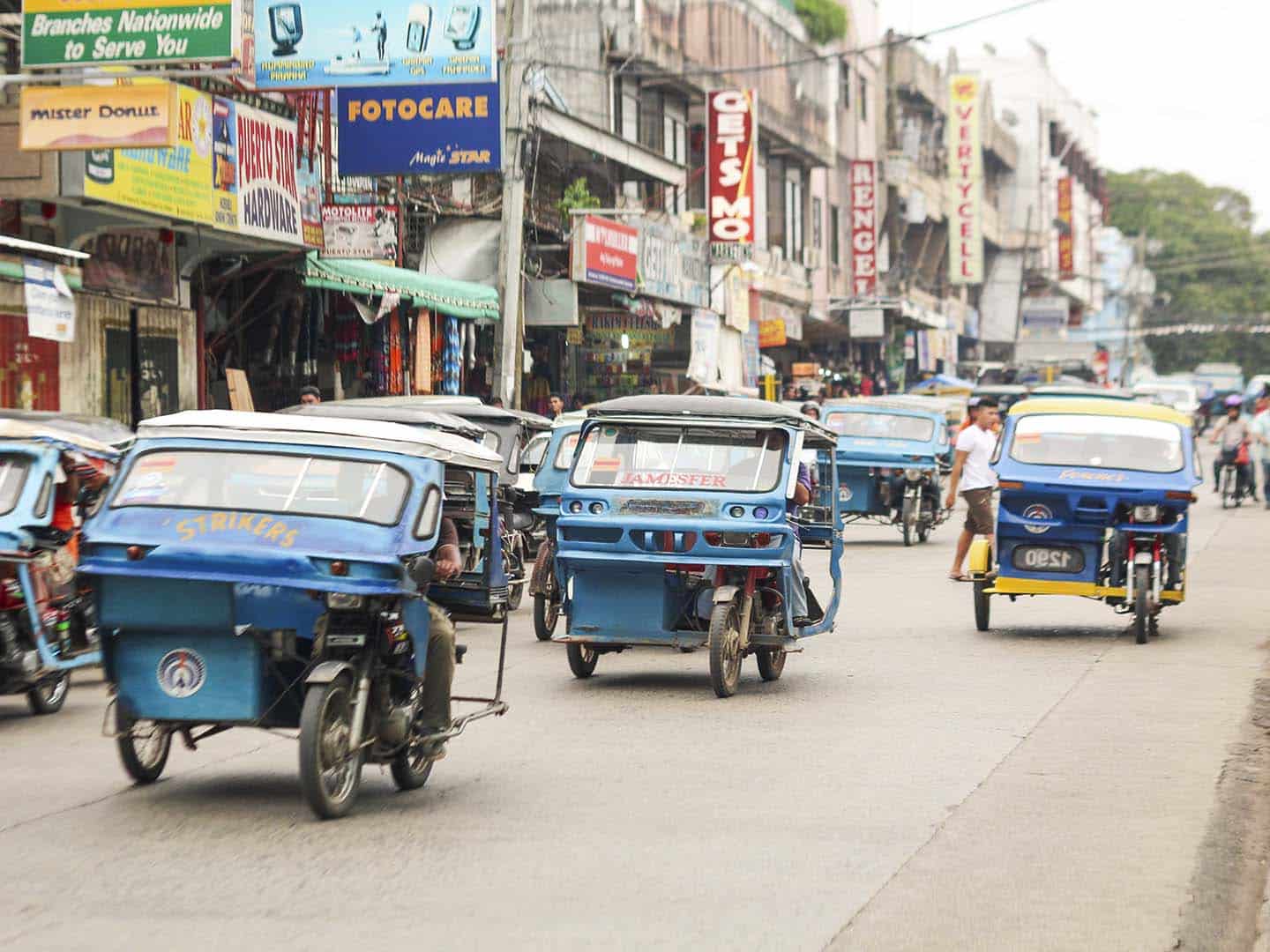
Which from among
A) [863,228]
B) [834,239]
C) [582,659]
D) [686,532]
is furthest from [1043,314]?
[686,532]

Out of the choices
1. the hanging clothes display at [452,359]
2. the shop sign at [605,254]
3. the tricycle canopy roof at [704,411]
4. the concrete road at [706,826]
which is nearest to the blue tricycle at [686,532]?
the tricycle canopy roof at [704,411]

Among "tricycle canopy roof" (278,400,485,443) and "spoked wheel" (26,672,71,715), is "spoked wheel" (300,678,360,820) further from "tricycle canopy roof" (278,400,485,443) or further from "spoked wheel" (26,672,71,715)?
"tricycle canopy roof" (278,400,485,443)

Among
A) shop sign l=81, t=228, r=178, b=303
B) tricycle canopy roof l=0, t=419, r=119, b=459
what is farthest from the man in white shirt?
tricycle canopy roof l=0, t=419, r=119, b=459

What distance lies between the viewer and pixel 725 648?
12758 millimetres

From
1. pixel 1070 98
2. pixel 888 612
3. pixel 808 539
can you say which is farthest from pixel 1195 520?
pixel 1070 98

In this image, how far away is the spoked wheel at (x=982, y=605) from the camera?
54.7 ft

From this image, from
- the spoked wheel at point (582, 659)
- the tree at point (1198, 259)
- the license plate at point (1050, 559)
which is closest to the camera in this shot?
the spoked wheel at point (582, 659)

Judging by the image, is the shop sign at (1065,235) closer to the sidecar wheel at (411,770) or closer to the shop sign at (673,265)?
Answer: the shop sign at (673,265)

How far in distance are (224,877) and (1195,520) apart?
27846 mm

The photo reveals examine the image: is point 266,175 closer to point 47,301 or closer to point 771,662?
point 47,301

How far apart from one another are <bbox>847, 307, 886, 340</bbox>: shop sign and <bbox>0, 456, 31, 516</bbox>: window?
43.6 metres

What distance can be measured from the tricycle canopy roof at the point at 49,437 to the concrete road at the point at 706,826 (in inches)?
66.2

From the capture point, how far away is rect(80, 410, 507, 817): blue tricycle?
846 centimetres

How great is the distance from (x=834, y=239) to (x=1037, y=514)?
43289mm
